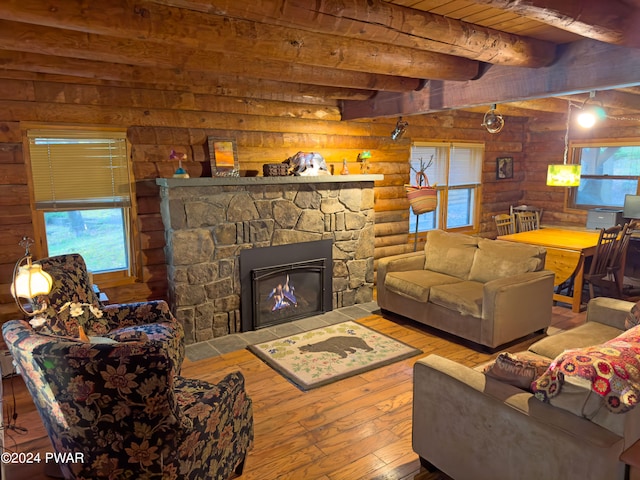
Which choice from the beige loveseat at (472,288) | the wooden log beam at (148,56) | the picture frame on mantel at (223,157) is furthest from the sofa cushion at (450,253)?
the picture frame on mantel at (223,157)

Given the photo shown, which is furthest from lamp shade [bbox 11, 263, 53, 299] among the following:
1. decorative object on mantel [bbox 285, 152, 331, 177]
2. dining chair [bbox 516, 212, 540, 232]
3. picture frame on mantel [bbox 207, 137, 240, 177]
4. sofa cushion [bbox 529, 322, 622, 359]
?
dining chair [bbox 516, 212, 540, 232]

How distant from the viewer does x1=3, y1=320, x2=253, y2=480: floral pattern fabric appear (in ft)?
5.49

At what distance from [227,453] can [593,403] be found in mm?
1636

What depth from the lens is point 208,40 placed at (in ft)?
8.05

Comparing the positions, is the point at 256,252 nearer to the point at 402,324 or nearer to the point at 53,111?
the point at 402,324

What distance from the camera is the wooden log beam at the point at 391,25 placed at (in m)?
2.02

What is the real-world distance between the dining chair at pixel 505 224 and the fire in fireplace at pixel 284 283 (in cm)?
277

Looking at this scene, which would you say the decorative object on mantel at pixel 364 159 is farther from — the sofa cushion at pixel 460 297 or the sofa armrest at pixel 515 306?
the sofa armrest at pixel 515 306

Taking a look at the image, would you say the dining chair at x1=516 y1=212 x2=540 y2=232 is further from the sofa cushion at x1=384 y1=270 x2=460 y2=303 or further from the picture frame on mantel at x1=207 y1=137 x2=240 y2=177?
the picture frame on mantel at x1=207 y1=137 x2=240 y2=177

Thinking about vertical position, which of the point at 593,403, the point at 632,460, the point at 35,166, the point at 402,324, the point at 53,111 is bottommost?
the point at 402,324

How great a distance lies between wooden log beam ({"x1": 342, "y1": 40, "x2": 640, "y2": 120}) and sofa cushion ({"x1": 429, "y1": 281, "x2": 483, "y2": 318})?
5.45 ft

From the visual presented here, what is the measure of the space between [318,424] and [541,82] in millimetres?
2857

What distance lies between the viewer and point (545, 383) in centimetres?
188

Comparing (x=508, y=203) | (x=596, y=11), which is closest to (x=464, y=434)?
(x=596, y=11)
